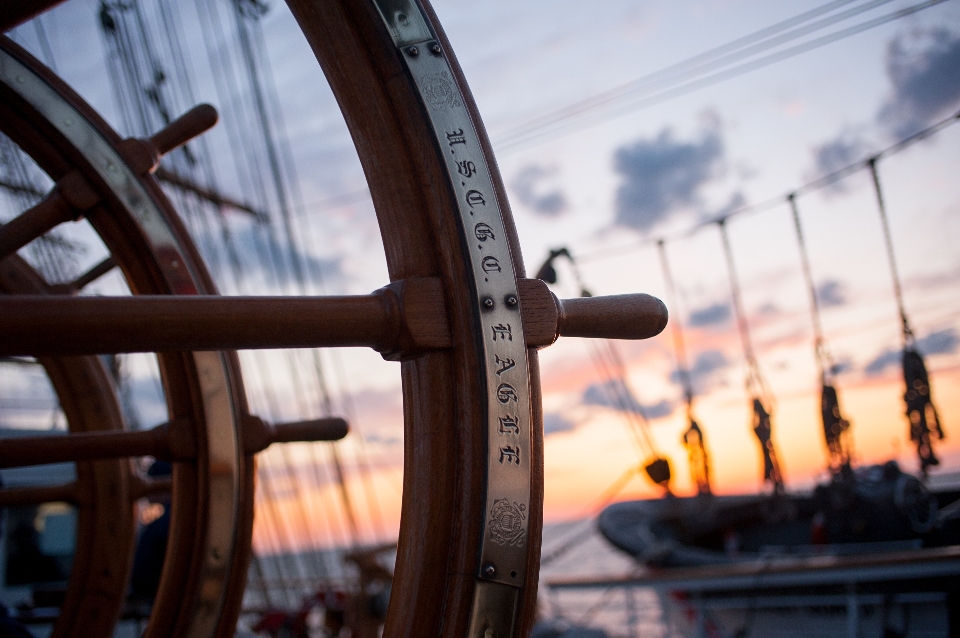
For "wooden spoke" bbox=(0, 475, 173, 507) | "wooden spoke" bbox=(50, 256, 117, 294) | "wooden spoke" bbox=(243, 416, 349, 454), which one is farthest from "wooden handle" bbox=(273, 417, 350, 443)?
"wooden spoke" bbox=(50, 256, 117, 294)

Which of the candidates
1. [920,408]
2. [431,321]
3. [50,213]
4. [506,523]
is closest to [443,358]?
[431,321]

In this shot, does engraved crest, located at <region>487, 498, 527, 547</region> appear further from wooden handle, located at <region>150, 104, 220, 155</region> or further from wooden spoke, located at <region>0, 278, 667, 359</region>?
wooden handle, located at <region>150, 104, 220, 155</region>

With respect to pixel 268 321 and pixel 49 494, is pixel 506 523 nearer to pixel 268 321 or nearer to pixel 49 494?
pixel 268 321

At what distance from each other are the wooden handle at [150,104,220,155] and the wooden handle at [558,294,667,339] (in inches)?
35.1

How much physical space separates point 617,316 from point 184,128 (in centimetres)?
94

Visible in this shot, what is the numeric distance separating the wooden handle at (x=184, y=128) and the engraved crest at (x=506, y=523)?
38.3 inches

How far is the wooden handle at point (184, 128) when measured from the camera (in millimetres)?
1258

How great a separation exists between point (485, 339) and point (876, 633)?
6.99 metres

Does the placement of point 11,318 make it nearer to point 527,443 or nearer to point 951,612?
point 527,443

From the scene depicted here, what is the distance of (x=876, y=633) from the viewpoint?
6.12 metres

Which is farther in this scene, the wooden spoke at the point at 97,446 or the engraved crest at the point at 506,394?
the wooden spoke at the point at 97,446

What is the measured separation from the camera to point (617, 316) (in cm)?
70

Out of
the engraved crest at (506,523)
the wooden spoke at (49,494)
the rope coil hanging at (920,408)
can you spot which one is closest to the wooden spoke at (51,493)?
the wooden spoke at (49,494)

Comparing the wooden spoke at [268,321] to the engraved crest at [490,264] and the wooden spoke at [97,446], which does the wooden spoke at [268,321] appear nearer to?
the engraved crest at [490,264]
